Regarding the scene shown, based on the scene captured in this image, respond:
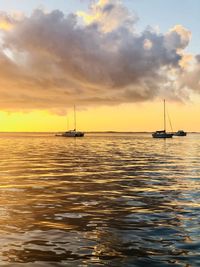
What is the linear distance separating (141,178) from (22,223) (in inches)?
690

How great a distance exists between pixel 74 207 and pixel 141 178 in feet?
44.0

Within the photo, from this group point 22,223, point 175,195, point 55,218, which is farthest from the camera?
point 175,195

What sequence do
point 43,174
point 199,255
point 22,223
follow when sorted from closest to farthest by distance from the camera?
point 199,255, point 22,223, point 43,174

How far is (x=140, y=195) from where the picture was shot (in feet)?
75.5

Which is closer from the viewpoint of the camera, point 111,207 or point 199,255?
point 199,255

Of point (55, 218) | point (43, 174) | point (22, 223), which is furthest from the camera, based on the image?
point (43, 174)

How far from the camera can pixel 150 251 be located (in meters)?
11.7

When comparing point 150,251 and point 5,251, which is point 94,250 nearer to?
point 150,251

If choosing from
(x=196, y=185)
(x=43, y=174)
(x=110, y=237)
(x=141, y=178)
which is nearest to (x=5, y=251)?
(x=110, y=237)

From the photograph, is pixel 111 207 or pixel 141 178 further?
pixel 141 178

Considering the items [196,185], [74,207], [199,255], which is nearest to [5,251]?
[199,255]

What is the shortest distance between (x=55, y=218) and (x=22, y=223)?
5.23 ft

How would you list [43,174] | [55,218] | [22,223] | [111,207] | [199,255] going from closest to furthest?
[199,255] < [22,223] < [55,218] < [111,207] < [43,174]

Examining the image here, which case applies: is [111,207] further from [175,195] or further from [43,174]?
[43,174]
